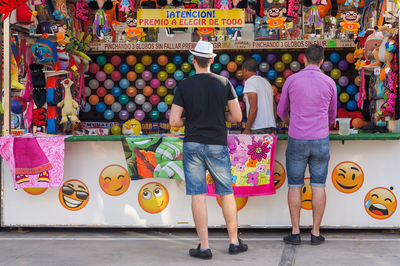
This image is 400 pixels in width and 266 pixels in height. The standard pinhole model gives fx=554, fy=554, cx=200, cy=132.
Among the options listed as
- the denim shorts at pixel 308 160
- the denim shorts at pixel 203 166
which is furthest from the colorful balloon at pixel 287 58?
the denim shorts at pixel 203 166

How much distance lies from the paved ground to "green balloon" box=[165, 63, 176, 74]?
12.8 ft

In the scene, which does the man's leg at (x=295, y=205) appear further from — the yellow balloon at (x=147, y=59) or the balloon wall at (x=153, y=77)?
the yellow balloon at (x=147, y=59)

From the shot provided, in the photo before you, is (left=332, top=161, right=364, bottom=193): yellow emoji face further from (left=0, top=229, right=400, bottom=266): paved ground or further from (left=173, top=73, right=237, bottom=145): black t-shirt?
(left=173, top=73, right=237, bottom=145): black t-shirt

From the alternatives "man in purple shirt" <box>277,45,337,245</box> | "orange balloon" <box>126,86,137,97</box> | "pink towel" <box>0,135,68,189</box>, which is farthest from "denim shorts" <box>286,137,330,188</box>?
"orange balloon" <box>126,86,137,97</box>

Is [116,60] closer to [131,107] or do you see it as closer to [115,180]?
[131,107]

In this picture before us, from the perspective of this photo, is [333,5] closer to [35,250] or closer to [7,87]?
[7,87]

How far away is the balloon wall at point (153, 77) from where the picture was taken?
8586 mm

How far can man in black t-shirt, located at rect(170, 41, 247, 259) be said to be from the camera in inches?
167

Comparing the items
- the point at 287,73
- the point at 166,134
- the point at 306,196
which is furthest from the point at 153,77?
the point at 306,196

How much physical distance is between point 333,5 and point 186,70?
279 cm

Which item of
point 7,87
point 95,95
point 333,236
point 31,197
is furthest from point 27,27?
point 333,236

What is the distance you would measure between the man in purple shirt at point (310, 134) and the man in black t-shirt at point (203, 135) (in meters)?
0.68

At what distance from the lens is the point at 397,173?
508cm

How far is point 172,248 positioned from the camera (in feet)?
15.3
